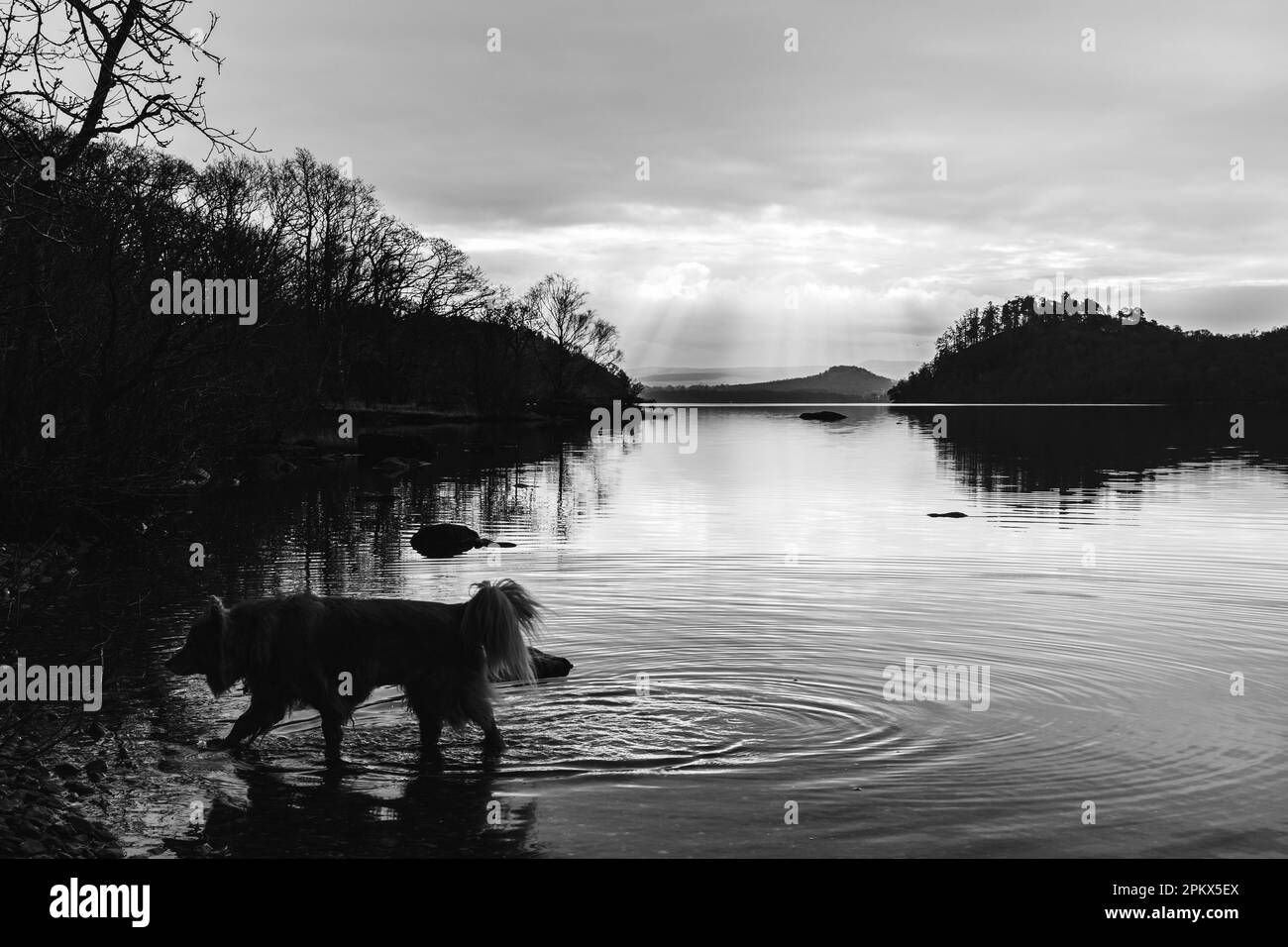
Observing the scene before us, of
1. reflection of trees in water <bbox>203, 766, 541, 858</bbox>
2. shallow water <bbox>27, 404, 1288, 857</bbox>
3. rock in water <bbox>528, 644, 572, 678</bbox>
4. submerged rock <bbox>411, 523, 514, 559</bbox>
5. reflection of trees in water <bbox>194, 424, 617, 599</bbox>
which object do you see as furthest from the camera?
submerged rock <bbox>411, 523, 514, 559</bbox>

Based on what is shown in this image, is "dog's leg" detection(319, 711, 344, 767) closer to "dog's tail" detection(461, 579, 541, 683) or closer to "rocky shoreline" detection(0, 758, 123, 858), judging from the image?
"dog's tail" detection(461, 579, 541, 683)

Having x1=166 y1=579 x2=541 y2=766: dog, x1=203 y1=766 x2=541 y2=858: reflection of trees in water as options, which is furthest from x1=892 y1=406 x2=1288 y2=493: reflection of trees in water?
x1=203 y1=766 x2=541 y2=858: reflection of trees in water

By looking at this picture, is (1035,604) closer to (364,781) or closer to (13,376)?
(364,781)

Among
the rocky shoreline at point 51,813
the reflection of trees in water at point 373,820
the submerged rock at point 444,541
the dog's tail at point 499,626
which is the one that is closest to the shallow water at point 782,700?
the reflection of trees in water at point 373,820

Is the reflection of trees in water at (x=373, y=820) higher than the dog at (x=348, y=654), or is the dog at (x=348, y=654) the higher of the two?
the dog at (x=348, y=654)

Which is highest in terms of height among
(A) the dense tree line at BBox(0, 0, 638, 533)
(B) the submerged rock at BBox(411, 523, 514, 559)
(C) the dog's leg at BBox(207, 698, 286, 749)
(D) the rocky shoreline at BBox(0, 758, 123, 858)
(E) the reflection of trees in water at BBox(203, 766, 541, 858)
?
(A) the dense tree line at BBox(0, 0, 638, 533)

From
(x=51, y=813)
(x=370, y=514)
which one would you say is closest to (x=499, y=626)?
(x=51, y=813)

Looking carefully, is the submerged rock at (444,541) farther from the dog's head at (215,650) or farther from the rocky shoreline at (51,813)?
the rocky shoreline at (51,813)

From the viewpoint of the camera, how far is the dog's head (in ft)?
37.0

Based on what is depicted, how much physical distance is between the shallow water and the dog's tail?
3.37 ft

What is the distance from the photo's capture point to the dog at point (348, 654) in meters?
11.3

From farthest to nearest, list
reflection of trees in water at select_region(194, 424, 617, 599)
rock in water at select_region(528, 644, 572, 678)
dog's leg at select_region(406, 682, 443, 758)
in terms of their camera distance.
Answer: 1. reflection of trees in water at select_region(194, 424, 617, 599)
2. rock in water at select_region(528, 644, 572, 678)
3. dog's leg at select_region(406, 682, 443, 758)

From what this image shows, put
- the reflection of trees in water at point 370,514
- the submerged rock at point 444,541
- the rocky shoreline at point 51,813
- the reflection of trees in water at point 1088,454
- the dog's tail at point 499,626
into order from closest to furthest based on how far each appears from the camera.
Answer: the rocky shoreline at point 51,813 < the dog's tail at point 499,626 < the reflection of trees in water at point 370,514 < the submerged rock at point 444,541 < the reflection of trees in water at point 1088,454
